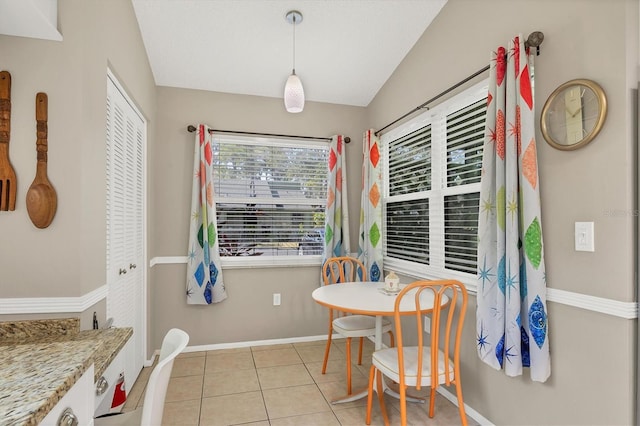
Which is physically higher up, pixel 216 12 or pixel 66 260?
pixel 216 12

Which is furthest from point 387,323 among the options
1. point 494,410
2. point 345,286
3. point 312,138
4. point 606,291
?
point 312,138

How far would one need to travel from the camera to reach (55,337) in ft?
4.77

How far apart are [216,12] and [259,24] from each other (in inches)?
12.3

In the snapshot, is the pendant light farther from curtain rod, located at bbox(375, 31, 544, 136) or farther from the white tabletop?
Result: the white tabletop

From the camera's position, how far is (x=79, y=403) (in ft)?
3.21

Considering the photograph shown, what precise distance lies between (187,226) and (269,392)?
166cm

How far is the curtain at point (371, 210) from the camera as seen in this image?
10.9 ft

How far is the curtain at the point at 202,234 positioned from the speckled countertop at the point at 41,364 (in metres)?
1.69

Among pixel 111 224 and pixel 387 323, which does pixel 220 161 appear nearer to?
pixel 111 224

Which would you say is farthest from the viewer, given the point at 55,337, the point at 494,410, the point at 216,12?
the point at 216,12

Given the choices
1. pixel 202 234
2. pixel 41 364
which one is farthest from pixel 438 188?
pixel 41 364

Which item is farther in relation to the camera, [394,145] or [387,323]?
[394,145]

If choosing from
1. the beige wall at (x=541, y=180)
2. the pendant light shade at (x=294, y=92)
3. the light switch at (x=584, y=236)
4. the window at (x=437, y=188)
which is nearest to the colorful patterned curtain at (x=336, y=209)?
the window at (x=437, y=188)

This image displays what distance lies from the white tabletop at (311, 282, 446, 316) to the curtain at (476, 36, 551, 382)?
1.36 ft
